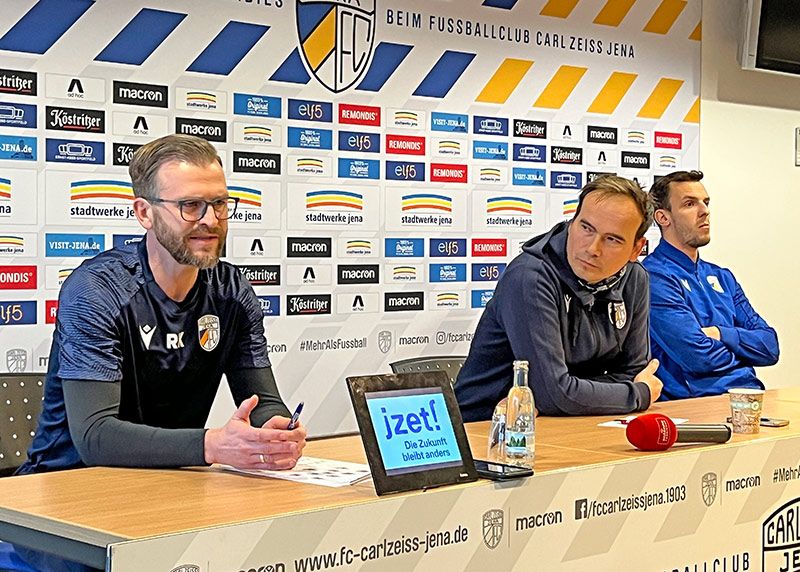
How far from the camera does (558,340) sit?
342 cm

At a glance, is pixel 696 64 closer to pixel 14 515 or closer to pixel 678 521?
pixel 678 521

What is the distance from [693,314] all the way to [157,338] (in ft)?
8.73

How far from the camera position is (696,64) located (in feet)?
19.9

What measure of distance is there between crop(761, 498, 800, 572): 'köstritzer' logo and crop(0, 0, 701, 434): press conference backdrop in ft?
7.08

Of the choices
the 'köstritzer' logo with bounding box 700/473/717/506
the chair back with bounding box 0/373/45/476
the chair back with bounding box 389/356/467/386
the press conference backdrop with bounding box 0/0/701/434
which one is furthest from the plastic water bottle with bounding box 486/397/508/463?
the press conference backdrop with bounding box 0/0/701/434

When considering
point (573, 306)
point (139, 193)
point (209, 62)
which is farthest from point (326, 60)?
point (139, 193)

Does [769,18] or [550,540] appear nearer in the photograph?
[550,540]

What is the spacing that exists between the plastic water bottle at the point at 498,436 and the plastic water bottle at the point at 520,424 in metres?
0.01

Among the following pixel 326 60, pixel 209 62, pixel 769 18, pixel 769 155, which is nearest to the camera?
pixel 209 62

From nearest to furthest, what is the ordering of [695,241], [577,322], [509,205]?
1. [577,322]
2. [695,241]
3. [509,205]

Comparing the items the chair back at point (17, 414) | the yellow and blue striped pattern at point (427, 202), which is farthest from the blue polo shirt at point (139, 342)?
the yellow and blue striped pattern at point (427, 202)

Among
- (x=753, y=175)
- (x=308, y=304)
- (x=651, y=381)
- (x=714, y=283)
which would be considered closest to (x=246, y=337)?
(x=651, y=381)

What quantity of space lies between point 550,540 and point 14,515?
1.07 metres

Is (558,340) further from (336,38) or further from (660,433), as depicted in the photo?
(336,38)
